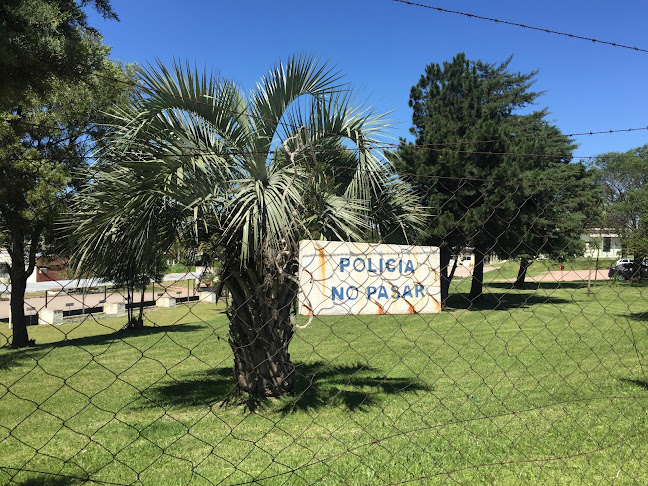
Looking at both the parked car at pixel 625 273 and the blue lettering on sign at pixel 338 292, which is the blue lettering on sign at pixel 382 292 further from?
the parked car at pixel 625 273

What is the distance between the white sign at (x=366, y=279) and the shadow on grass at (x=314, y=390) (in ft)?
8.61

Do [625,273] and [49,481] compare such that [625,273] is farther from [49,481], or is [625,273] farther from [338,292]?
[49,481]

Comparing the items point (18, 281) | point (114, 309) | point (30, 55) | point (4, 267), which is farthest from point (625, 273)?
point (114, 309)

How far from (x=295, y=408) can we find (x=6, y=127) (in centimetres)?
833

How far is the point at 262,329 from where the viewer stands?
4.95 metres

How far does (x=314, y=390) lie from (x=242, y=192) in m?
3.13

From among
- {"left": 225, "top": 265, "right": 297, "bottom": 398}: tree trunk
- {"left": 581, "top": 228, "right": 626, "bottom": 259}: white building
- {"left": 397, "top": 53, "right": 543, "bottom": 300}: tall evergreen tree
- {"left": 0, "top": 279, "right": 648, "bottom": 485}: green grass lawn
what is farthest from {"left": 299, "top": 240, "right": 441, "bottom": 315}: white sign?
{"left": 397, "top": 53, "right": 543, "bottom": 300}: tall evergreen tree

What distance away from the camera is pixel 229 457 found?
374 cm

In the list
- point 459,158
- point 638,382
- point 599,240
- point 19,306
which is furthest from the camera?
point 459,158

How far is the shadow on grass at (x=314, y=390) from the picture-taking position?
5160 mm

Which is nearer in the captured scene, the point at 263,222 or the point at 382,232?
the point at 263,222

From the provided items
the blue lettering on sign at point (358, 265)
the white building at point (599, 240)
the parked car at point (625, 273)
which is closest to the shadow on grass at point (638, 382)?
the parked car at point (625, 273)

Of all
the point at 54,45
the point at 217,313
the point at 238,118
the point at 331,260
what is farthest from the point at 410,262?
the point at 217,313

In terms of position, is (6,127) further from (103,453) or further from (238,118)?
(103,453)
